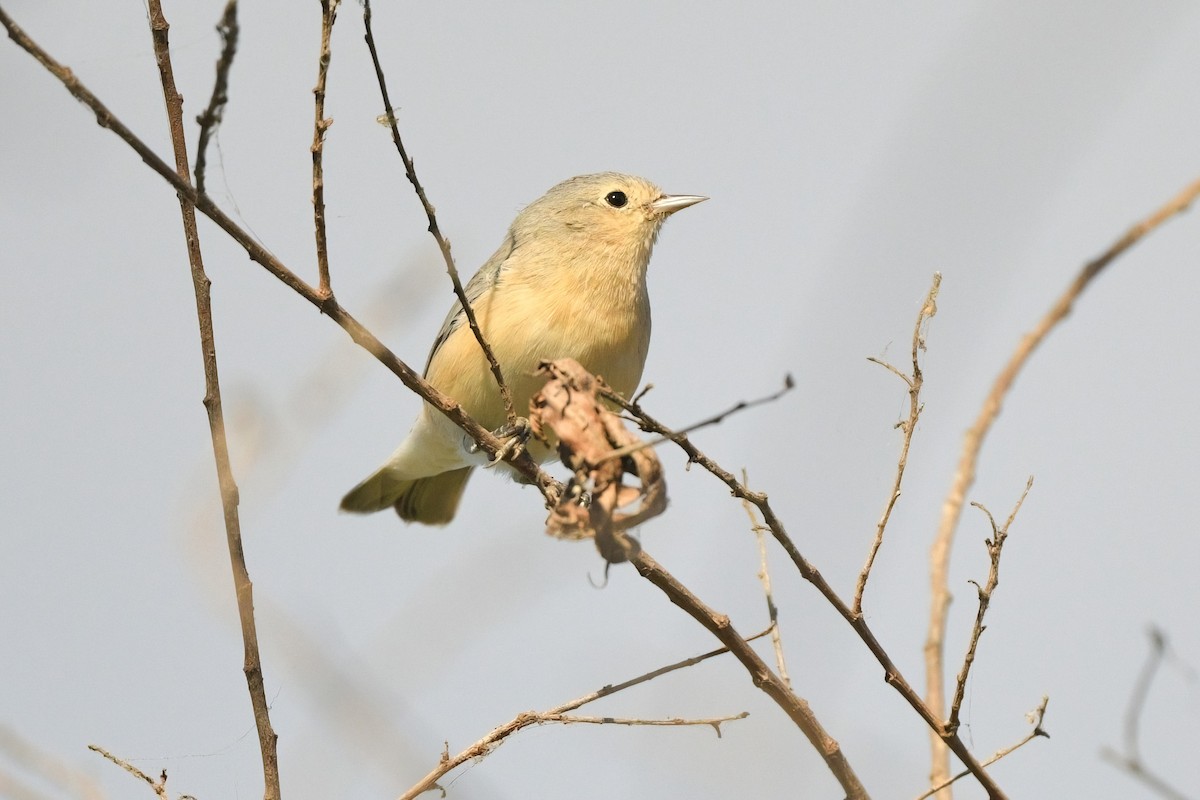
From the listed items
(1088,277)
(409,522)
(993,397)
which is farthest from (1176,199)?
(409,522)

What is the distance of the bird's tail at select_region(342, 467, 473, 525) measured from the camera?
7016 millimetres

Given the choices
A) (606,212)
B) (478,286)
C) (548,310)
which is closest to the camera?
(548,310)

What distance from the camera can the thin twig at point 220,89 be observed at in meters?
2.27

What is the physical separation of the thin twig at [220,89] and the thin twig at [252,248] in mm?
69

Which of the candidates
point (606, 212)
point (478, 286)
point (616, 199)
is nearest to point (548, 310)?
point (478, 286)

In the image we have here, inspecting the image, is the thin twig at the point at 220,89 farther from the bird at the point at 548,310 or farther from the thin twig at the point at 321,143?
the bird at the point at 548,310

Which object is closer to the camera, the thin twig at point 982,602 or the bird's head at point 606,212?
the thin twig at point 982,602

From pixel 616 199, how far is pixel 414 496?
2.20 metres

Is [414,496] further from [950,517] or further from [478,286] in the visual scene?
[950,517]

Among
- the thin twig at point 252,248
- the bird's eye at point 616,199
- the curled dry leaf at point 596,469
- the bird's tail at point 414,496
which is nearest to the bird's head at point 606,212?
the bird's eye at point 616,199

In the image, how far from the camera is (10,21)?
234 cm

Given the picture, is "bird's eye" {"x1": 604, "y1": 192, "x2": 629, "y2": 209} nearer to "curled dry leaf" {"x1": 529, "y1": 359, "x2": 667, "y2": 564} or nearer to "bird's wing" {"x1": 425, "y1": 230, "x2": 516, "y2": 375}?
"bird's wing" {"x1": 425, "y1": 230, "x2": 516, "y2": 375}

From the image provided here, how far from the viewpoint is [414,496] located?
7.14 m

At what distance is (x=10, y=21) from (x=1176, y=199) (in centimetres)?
252
